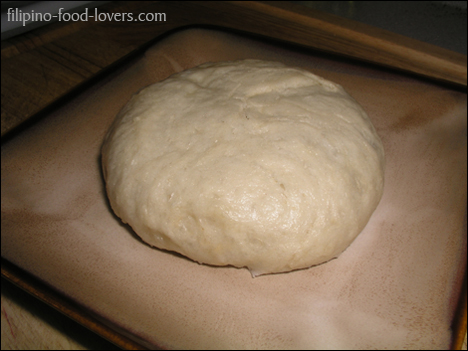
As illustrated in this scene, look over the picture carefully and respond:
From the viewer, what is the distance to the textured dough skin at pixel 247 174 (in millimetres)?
669

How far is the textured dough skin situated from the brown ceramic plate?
9cm

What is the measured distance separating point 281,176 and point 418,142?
567 millimetres

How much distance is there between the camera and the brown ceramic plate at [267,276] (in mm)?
677

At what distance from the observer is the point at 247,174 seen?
0.68 meters

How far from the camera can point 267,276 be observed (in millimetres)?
777

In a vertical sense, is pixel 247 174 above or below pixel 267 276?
above

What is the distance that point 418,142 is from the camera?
1.00 m

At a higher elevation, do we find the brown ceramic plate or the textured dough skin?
the textured dough skin

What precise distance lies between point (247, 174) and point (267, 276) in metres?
0.26

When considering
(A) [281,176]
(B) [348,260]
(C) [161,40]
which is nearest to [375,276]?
(B) [348,260]

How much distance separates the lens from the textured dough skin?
2.20 feet

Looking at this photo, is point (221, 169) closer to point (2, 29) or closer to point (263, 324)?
point (263, 324)

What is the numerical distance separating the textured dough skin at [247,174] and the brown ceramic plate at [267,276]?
9cm

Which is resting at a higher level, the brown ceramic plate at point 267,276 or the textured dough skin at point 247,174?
the textured dough skin at point 247,174
